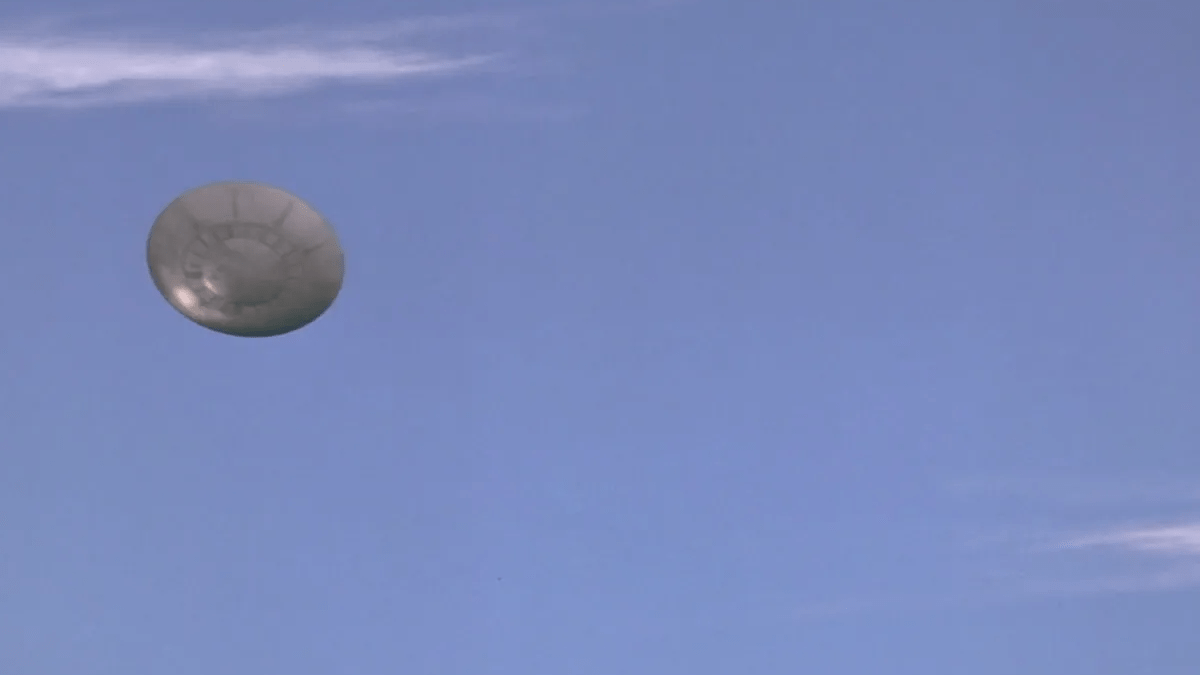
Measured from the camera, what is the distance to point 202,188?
44.8 m

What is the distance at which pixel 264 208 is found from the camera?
44750 millimetres

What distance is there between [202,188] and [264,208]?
1501mm

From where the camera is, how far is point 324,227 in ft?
151

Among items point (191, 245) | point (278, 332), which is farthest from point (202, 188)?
point (278, 332)

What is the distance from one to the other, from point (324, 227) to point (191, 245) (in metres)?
3.18

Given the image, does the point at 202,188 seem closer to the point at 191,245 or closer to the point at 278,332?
the point at 191,245

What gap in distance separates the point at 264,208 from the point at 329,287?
287cm

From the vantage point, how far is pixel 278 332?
47094 millimetres

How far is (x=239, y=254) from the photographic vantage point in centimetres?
4453

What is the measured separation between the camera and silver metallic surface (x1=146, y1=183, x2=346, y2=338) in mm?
44531

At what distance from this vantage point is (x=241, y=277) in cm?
4462

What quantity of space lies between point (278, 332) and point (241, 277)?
280 centimetres

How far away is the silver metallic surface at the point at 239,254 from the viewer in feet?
146

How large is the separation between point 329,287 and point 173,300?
366cm
